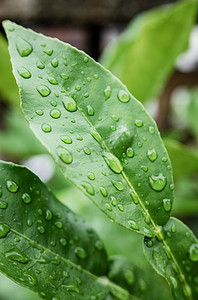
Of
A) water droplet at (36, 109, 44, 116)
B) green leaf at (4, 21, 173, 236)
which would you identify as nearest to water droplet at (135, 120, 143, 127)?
green leaf at (4, 21, 173, 236)

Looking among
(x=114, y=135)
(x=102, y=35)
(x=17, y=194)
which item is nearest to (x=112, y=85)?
(x=114, y=135)

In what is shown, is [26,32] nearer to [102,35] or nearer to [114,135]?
[114,135]

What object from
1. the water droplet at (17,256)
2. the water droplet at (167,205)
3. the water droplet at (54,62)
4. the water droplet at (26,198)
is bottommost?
the water droplet at (17,256)

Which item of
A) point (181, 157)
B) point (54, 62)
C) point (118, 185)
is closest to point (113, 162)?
point (118, 185)

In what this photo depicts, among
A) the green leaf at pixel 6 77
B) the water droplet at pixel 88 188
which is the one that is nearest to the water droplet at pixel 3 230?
the water droplet at pixel 88 188

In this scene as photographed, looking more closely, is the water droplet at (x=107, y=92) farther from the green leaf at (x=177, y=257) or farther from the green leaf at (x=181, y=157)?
the green leaf at (x=181, y=157)

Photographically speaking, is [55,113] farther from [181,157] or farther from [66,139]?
[181,157]

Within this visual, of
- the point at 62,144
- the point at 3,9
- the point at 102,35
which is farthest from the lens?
the point at 102,35
